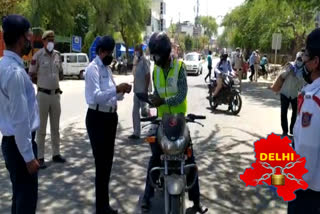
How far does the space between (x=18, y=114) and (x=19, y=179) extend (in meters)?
0.53


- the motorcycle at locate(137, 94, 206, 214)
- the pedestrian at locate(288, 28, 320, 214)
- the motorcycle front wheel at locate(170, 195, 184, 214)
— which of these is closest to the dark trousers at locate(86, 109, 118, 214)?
the motorcycle at locate(137, 94, 206, 214)

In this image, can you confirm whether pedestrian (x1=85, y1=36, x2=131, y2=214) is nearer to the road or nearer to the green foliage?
the road

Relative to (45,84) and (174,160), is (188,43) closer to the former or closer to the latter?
(45,84)

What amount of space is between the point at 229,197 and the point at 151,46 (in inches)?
85.9

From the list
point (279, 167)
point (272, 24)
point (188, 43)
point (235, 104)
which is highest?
point (188, 43)

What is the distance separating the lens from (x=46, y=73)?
5.87 metres

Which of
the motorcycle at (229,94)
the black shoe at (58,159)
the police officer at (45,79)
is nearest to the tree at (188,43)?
the motorcycle at (229,94)

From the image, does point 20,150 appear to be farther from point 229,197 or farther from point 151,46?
point 229,197

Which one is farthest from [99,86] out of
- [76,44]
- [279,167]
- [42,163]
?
[76,44]

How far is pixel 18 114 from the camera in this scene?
2699mm

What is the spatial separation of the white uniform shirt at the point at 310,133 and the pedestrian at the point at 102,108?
6.73ft

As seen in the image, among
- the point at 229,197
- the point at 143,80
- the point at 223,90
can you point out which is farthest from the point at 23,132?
the point at 223,90

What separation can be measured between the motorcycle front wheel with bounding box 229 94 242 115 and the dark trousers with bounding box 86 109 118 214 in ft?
25.2

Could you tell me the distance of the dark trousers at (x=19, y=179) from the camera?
286cm
